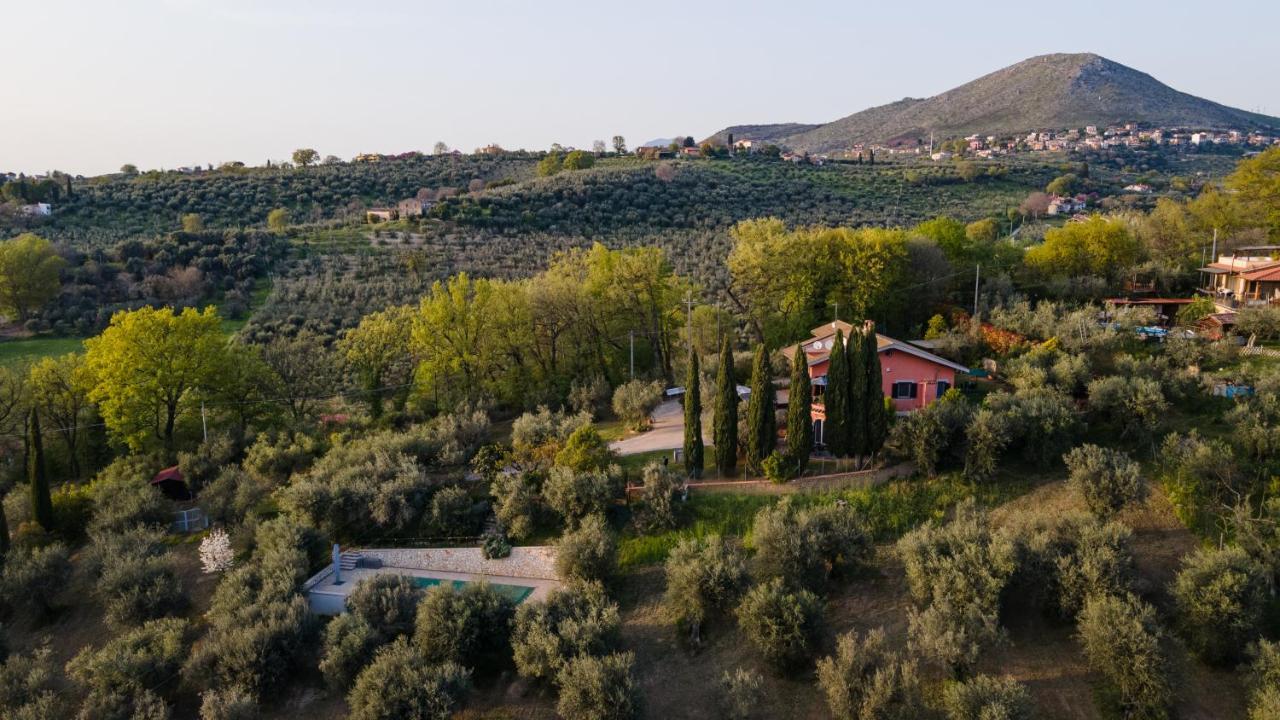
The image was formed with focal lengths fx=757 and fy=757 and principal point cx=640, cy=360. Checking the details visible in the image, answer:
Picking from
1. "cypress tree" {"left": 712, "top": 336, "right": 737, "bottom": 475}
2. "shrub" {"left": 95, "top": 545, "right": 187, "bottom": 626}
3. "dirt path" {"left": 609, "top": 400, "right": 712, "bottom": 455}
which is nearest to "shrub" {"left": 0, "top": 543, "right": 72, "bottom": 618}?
"shrub" {"left": 95, "top": 545, "right": 187, "bottom": 626}

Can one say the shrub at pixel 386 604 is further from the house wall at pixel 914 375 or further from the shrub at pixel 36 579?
the house wall at pixel 914 375

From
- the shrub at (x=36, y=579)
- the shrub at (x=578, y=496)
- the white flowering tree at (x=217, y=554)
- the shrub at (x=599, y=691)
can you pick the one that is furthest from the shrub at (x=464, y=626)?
the shrub at (x=36, y=579)

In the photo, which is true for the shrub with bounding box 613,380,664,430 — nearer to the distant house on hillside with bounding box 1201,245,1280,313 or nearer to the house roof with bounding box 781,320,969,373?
the house roof with bounding box 781,320,969,373

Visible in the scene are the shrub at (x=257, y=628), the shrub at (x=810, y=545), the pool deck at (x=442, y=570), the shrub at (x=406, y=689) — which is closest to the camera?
the shrub at (x=406, y=689)

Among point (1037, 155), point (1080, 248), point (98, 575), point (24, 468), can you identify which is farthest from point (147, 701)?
point (1037, 155)

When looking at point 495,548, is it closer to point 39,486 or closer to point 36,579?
point 36,579

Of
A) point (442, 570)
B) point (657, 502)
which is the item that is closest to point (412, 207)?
point (442, 570)
